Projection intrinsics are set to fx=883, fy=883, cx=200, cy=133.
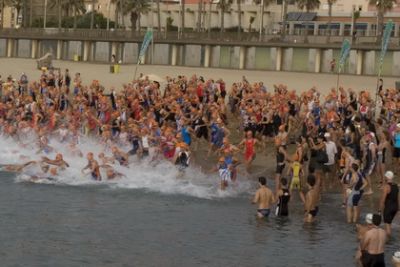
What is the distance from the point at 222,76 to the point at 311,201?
32720 mm

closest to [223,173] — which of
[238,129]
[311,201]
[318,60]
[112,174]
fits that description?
[112,174]

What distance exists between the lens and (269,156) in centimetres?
2595

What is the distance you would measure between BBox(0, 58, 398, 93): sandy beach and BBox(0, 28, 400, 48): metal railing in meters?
3.92

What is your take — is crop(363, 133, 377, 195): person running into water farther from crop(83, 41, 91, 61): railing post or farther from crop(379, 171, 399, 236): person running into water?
crop(83, 41, 91, 61): railing post

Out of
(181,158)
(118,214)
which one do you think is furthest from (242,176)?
(118,214)

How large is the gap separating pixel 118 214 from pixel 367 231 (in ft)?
24.5

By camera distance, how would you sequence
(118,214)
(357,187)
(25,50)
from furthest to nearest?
(25,50) < (118,214) < (357,187)

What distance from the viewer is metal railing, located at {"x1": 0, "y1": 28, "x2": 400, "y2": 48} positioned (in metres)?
58.0

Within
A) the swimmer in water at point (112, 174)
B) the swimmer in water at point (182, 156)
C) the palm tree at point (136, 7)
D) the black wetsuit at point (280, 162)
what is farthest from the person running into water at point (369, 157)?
the palm tree at point (136, 7)

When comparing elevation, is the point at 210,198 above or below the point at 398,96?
below

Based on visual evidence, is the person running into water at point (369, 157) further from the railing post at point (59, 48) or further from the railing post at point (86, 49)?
the railing post at point (59, 48)

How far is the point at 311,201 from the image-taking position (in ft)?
59.1

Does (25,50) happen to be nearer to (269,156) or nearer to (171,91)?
(171,91)

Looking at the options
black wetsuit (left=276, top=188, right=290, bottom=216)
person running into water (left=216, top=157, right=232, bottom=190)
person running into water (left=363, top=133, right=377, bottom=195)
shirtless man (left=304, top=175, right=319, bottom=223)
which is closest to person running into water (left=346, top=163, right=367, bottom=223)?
shirtless man (left=304, top=175, right=319, bottom=223)
